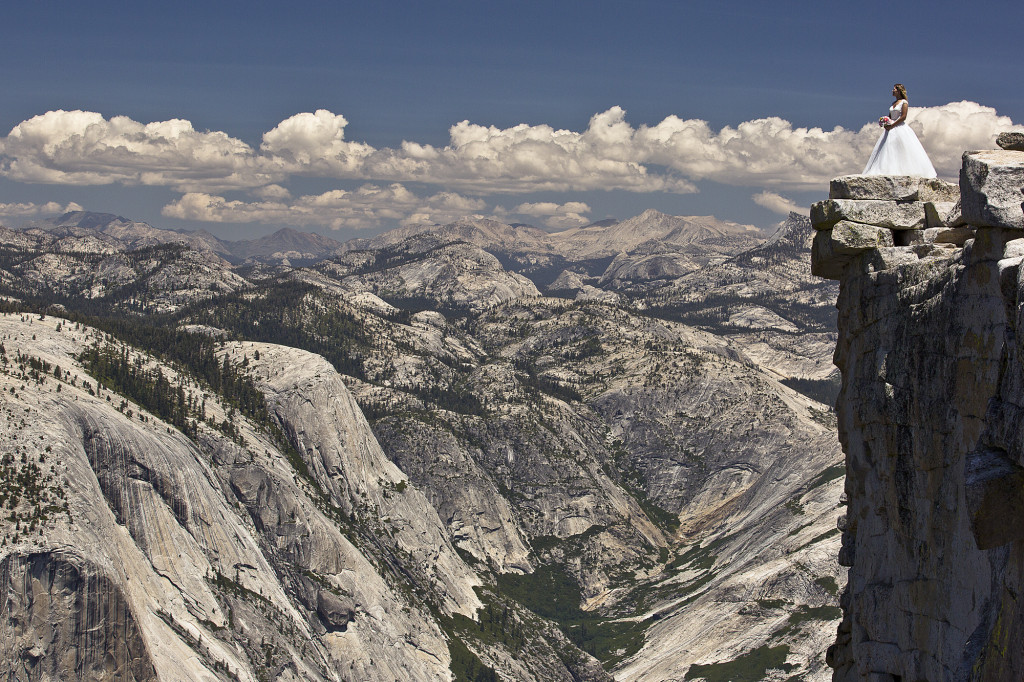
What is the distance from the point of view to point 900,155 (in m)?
34.9

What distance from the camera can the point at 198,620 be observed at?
145125mm

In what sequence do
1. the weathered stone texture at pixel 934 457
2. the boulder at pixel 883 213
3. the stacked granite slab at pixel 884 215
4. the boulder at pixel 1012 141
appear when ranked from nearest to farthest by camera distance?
the weathered stone texture at pixel 934 457, the boulder at pixel 1012 141, the stacked granite slab at pixel 884 215, the boulder at pixel 883 213

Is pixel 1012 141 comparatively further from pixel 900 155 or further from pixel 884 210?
pixel 900 155

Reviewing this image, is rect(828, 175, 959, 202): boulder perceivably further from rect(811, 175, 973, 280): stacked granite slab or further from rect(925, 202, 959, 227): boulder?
rect(925, 202, 959, 227): boulder

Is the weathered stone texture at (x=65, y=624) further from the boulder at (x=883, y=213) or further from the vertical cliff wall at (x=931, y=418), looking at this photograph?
the boulder at (x=883, y=213)

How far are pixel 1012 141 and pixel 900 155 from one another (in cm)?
920

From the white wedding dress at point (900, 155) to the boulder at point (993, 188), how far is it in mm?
10155

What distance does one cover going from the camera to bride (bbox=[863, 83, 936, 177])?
112 ft

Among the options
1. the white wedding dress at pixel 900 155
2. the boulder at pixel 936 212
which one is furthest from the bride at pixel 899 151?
the boulder at pixel 936 212

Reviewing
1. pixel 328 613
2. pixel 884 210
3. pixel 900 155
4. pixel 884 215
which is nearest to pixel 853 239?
pixel 884 215

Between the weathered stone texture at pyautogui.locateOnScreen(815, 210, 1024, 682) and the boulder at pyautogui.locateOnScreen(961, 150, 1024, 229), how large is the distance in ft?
1.74

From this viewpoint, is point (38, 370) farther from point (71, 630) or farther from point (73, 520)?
point (71, 630)

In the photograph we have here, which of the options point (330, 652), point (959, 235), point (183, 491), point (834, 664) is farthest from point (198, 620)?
point (959, 235)

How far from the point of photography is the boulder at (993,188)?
22984mm
